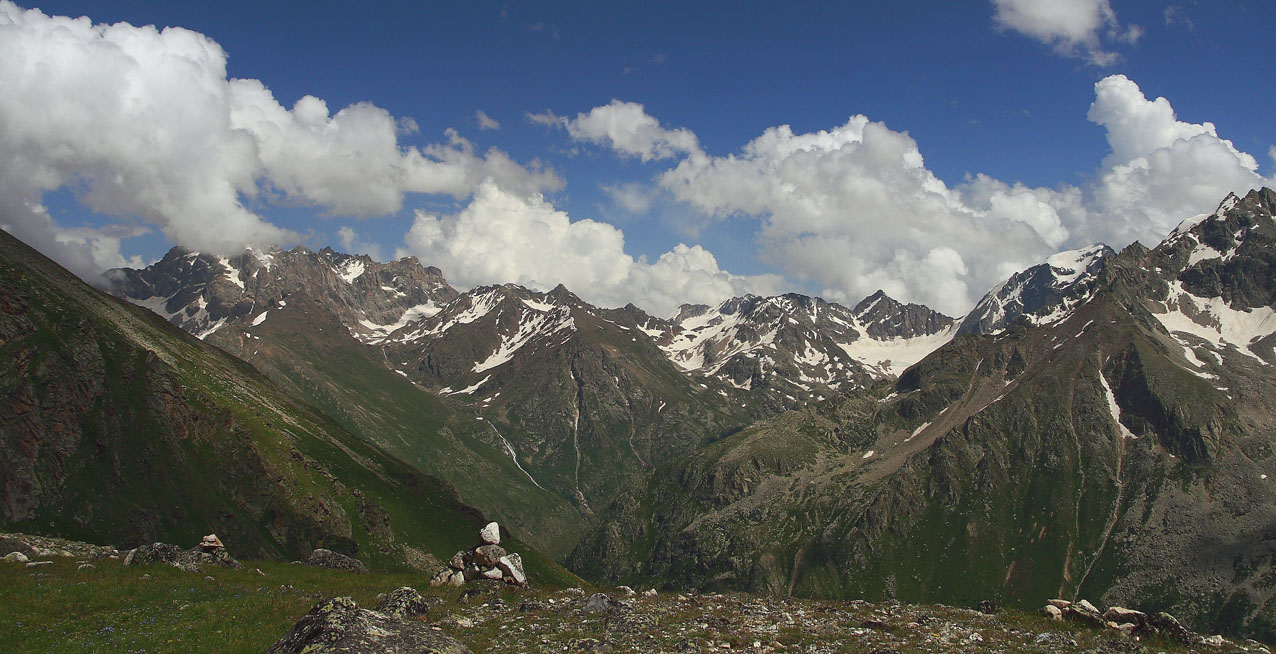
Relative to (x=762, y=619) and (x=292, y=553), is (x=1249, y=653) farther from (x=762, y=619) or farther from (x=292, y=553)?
(x=292, y=553)

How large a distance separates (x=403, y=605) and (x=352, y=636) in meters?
11.4

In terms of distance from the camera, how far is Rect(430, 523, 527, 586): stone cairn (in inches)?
1596

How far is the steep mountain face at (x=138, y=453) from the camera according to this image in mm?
116312

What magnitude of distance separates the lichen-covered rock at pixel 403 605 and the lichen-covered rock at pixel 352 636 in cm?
780

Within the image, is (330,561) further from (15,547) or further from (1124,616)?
(1124,616)

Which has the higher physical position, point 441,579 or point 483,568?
point 483,568

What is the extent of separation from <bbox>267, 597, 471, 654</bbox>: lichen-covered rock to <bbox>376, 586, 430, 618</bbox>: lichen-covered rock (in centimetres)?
780

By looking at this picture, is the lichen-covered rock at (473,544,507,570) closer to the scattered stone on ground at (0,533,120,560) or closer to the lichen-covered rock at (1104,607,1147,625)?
the scattered stone on ground at (0,533,120,560)

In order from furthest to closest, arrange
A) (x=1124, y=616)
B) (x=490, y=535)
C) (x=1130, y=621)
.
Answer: (x=490, y=535), (x=1124, y=616), (x=1130, y=621)

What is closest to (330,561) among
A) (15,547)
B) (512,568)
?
(15,547)

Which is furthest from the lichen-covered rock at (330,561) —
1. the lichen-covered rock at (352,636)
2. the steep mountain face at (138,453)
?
the steep mountain face at (138,453)

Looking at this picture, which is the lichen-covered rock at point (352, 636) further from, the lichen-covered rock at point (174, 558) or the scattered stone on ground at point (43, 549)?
the scattered stone on ground at point (43, 549)

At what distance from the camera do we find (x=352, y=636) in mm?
18719

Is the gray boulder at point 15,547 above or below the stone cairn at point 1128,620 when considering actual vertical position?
below
